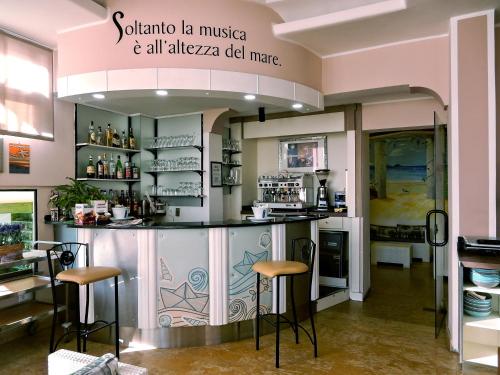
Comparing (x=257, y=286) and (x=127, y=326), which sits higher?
(x=257, y=286)

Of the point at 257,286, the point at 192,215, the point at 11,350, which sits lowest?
the point at 11,350

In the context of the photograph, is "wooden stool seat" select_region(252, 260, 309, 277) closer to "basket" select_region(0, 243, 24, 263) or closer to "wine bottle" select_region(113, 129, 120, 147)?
"basket" select_region(0, 243, 24, 263)

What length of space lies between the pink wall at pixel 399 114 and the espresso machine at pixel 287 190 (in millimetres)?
1309

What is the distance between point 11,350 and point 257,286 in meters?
2.26

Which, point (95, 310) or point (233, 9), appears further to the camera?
point (95, 310)

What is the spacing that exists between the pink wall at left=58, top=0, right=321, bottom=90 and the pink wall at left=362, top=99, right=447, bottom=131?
6.64 ft

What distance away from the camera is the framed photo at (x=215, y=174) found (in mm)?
5140

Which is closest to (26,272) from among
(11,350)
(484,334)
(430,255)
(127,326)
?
(11,350)

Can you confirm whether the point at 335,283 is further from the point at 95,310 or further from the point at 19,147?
the point at 19,147

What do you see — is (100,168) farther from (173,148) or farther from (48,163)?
(173,148)

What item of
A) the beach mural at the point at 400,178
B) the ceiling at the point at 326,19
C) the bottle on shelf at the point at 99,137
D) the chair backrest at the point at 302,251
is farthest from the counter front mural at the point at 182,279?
the beach mural at the point at 400,178

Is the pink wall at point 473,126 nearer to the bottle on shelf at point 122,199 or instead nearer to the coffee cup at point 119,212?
the coffee cup at point 119,212

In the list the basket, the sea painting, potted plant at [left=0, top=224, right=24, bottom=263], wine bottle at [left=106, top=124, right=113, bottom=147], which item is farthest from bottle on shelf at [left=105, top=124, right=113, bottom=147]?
the basket

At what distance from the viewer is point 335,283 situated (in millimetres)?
4934
